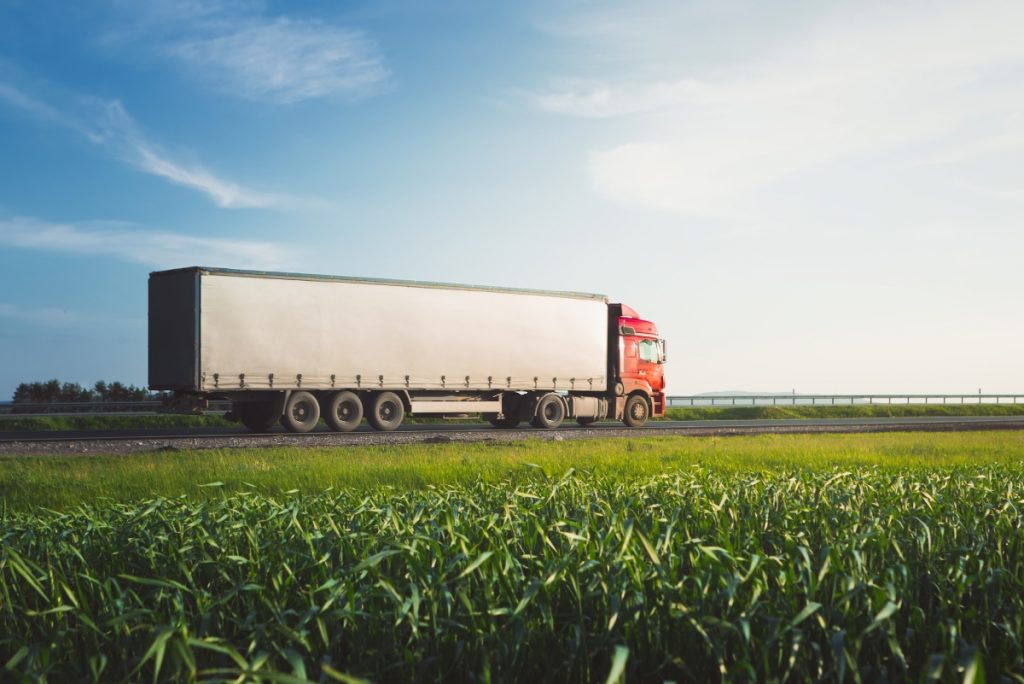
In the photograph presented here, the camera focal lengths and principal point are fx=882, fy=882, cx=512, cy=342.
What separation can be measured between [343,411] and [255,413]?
2347 millimetres

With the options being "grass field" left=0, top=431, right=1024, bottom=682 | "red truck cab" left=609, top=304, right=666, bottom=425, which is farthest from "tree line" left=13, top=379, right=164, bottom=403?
"grass field" left=0, top=431, right=1024, bottom=682

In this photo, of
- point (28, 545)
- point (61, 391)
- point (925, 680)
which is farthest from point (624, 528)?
point (61, 391)

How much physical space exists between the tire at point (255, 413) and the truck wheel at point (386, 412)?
2679 mm

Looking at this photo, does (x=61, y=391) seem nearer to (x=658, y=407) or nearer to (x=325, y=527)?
(x=658, y=407)

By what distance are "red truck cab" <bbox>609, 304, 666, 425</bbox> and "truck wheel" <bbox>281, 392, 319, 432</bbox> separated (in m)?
10.0

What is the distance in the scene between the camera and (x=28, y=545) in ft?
15.2

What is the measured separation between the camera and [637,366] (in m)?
28.9

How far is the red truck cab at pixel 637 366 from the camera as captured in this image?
28.5m

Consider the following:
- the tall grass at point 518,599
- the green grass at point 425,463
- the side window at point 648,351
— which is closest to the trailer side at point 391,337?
the side window at point 648,351

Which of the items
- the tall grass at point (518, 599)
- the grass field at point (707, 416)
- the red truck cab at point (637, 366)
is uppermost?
the red truck cab at point (637, 366)

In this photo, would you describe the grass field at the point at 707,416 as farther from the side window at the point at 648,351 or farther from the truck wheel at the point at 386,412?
the side window at the point at 648,351

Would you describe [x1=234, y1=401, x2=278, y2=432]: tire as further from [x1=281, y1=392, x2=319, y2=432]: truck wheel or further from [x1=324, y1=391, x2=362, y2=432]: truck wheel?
[x1=324, y1=391, x2=362, y2=432]: truck wheel

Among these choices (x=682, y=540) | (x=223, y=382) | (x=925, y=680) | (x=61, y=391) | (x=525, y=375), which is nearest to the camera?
(x=925, y=680)

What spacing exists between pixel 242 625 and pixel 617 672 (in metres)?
1.45
